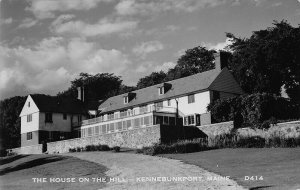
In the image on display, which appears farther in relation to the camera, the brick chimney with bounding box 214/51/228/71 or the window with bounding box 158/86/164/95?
the window with bounding box 158/86/164/95

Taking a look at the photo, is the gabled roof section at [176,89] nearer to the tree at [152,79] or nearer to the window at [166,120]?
the window at [166,120]

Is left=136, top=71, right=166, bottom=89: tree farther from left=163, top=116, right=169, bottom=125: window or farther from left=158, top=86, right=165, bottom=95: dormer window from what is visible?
left=163, top=116, right=169, bottom=125: window

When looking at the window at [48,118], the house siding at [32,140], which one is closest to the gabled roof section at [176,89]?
the window at [48,118]

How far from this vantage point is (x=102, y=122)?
58.1 m

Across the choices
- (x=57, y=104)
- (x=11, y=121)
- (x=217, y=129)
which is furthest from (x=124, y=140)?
(x=11, y=121)

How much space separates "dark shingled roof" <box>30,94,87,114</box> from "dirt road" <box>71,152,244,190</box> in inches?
1309

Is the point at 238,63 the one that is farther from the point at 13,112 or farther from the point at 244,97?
the point at 13,112

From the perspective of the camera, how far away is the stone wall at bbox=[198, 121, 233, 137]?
42.0 metres

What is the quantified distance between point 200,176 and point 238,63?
37.1 metres

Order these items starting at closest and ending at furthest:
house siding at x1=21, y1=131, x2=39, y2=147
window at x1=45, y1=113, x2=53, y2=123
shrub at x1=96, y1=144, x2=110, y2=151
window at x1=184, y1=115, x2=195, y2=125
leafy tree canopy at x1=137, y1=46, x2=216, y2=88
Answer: shrub at x1=96, y1=144, x2=110, y2=151, window at x1=184, y1=115, x2=195, y2=125, house siding at x1=21, y1=131, x2=39, y2=147, window at x1=45, y1=113, x2=53, y2=123, leafy tree canopy at x1=137, y1=46, x2=216, y2=88

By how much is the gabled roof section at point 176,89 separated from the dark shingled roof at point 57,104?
4929 mm

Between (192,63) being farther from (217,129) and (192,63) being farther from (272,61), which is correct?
(217,129)

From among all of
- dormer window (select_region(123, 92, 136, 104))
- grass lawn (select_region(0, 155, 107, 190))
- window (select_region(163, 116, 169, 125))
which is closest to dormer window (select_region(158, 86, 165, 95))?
window (select_region(163, 116, 169, 125))

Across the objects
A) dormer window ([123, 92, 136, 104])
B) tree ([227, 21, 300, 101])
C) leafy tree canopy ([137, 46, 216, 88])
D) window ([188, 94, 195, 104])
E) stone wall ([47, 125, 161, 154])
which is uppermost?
leafy tree canopy ([137, 46, 216, 88])
